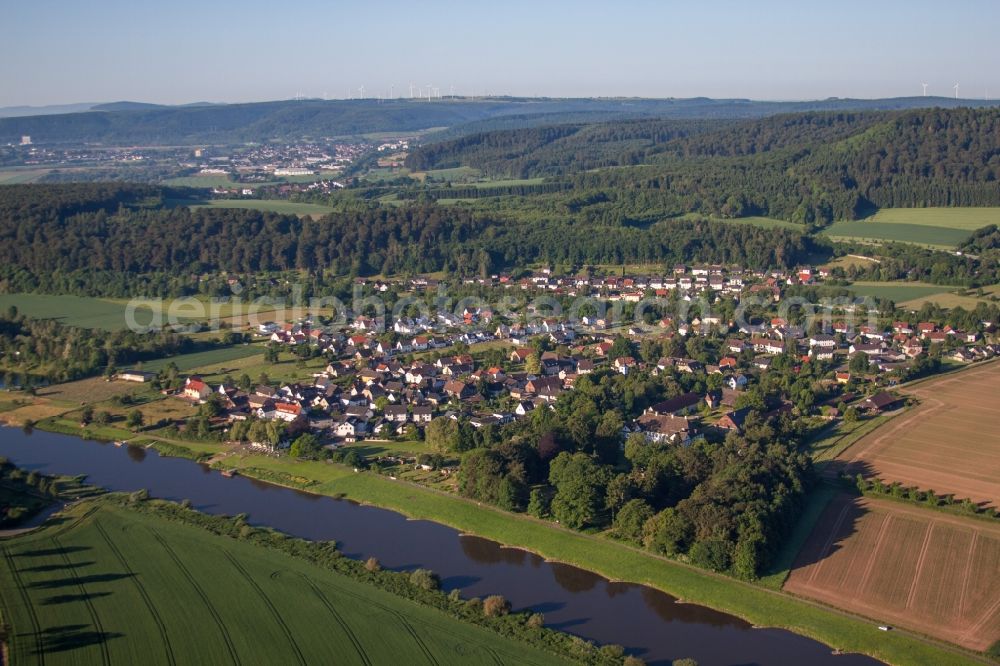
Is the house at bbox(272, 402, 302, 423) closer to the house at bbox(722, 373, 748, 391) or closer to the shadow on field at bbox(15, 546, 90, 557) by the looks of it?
the shadow on field at bbox(15, 546, 90, 557)

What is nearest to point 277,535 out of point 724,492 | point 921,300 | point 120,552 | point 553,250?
point 120,552

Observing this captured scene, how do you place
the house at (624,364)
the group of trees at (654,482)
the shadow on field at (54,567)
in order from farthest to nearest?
the house at (624,364) < the group of trees at (654,482) < the shadow on field at (54,567)

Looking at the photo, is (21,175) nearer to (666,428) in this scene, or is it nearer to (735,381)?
(735,381)

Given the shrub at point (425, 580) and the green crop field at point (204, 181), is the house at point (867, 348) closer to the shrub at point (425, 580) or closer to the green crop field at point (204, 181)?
the shrub at point (425, 580)

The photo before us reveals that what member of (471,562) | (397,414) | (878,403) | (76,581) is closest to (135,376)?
(397,414)

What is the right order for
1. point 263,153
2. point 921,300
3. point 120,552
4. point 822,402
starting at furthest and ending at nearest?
1. point 263,153
2. point 921,300
3. point 822,402
4. point 120,552

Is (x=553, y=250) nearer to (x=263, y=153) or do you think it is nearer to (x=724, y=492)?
(x=724, y=492)

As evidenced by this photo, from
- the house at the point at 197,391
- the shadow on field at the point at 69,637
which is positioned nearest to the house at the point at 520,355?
the house at the point at 197,391
